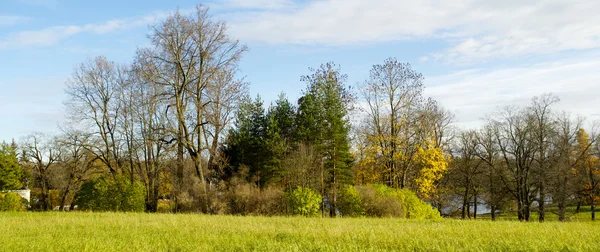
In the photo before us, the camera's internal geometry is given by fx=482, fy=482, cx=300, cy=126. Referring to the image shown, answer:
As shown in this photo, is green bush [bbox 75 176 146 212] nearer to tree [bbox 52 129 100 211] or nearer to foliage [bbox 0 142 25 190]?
tree [bbox 52 129 100 211]

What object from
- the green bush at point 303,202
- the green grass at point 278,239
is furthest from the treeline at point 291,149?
the green grass at point 278,239

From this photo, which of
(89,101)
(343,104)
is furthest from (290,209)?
(89,101)

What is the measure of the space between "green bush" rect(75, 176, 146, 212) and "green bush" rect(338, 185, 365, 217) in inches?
512

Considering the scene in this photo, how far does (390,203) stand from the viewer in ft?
89.7

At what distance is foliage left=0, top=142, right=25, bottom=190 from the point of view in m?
49.2

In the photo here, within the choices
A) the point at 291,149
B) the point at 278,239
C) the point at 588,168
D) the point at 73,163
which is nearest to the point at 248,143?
the point at 291,149

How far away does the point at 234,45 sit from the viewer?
3225 cm

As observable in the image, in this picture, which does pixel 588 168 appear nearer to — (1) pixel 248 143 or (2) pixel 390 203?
(2) pixel 390 203

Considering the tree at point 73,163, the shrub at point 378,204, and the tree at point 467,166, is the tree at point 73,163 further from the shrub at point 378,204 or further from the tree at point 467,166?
the tree at point 467,166

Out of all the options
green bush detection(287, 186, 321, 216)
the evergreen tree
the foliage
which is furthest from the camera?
the foliage

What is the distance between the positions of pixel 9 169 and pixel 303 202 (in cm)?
3742

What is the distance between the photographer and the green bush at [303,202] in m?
27.8

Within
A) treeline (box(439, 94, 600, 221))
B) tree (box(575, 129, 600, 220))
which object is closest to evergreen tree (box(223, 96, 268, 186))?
treeline (box(439, 94, 600, 221))

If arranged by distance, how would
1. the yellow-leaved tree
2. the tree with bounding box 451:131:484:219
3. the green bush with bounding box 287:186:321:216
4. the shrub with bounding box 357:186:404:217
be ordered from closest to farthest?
1. the shrub with bounding box 357:186:404:217
2. the green bush with bounding box 287:186:321:216
3. the yellow-leaved tree
4. the tree with bounding box 451:131:484:219
